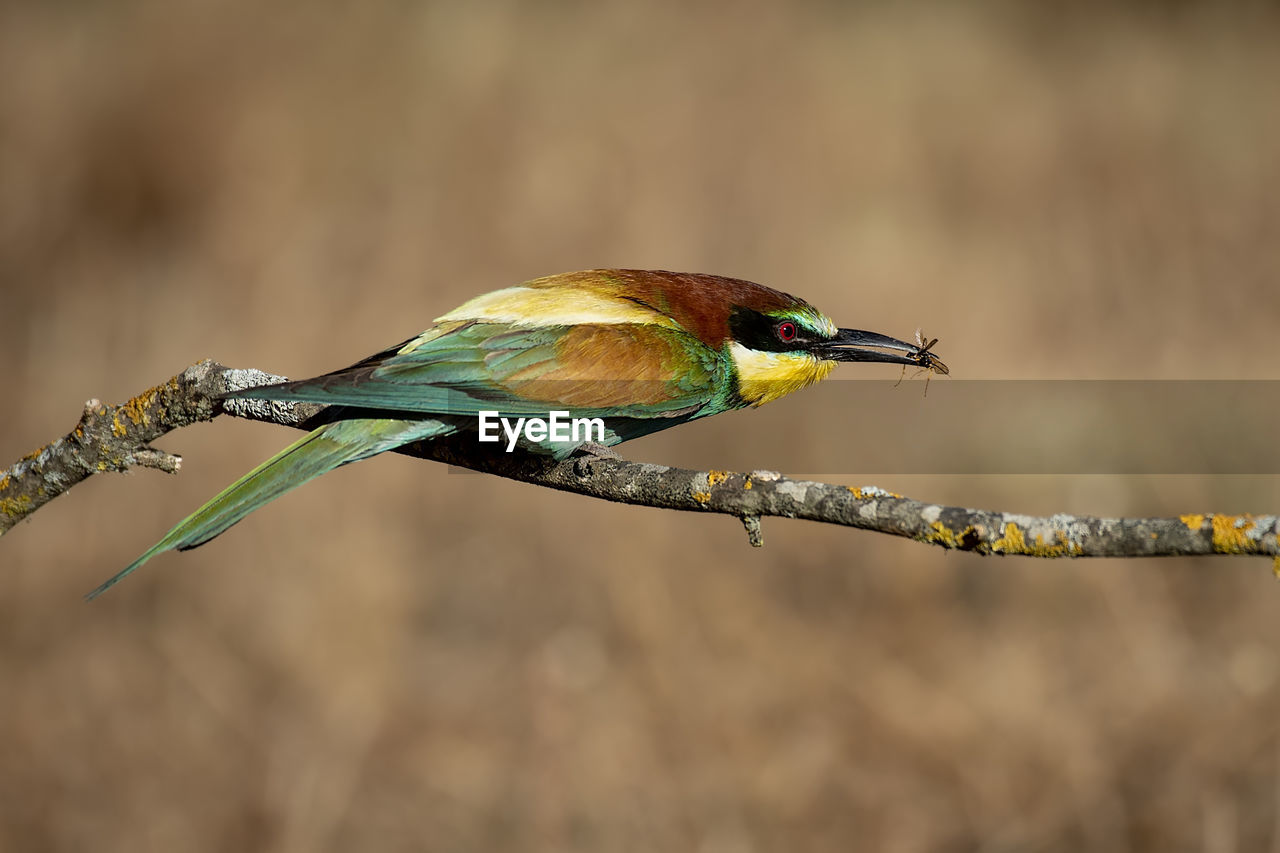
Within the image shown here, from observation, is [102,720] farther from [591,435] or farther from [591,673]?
[591,435]

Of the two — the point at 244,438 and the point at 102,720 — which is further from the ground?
the point at 244,438

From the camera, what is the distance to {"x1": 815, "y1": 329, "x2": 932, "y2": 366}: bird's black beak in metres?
2.54

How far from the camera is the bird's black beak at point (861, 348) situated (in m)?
2.54

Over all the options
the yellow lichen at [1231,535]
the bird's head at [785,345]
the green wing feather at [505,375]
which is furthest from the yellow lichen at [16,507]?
the yellow lichen at [1231,535]

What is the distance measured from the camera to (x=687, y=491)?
177 centimetres

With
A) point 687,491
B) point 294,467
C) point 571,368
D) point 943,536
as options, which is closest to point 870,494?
point 943,536

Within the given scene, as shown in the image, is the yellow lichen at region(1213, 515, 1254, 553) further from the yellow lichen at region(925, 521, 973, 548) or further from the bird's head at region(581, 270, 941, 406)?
the bird's head at region(581, 270, 941, 406)

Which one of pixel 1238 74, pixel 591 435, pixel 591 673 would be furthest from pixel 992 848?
pixel 1238 74

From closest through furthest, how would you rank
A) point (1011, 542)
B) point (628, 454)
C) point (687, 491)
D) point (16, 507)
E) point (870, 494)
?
point (1011, 542), point (870, 494), point (687, 491), point (16, 507), point (628, 454)

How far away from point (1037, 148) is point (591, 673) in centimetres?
410

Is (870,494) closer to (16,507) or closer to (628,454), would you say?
(16,507)

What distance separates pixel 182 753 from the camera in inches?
156

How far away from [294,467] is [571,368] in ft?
1.88

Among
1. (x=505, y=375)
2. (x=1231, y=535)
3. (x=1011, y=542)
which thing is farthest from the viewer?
(x=505, y=375)
